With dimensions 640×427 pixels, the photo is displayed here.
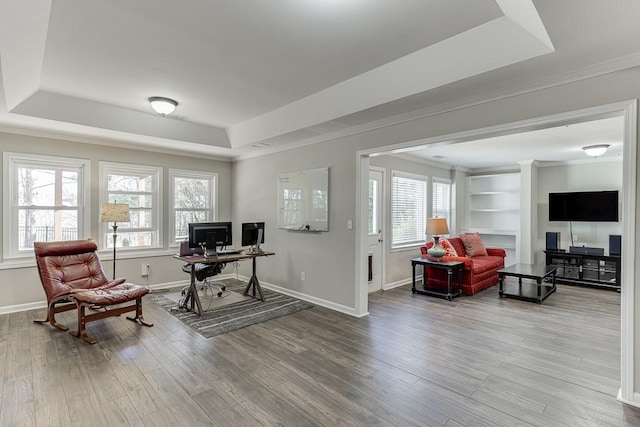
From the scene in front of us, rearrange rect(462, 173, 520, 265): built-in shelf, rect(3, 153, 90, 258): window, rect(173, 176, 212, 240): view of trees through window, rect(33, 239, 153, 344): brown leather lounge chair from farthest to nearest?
1. rect(462, 173, 520, 265): built-in shelf
2. rect(173, 176, 212, 240): view of trees through window
3. rect(3, 153, 90, 258): window
4. rect(33, 239, 153, 344): brown leather lounge chair

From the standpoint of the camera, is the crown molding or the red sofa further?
the red sofa

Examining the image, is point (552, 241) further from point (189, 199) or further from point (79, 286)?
point (79, 286)

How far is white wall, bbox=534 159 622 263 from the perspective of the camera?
625 centimetres

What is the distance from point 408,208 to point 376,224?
1.02m

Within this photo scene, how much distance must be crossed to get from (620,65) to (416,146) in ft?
5.45

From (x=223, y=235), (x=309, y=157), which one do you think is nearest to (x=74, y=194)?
(x=223, y=235)

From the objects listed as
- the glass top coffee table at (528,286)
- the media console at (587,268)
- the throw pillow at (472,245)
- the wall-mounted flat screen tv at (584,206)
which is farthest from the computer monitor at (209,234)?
the wall-mounted flat screen tv at (584,206)

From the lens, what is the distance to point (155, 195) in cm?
545

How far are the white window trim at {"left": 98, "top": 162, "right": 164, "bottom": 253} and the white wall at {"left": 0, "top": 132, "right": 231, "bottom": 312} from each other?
6cm

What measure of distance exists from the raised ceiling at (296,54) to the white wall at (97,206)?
1.19 feet

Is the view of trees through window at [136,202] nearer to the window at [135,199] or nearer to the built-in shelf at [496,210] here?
the window at [135,199]

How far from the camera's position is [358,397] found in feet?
7.66

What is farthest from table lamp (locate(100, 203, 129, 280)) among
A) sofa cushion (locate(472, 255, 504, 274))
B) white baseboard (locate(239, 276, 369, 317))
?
sofa cushion (locate(472, 255, 504, 274))

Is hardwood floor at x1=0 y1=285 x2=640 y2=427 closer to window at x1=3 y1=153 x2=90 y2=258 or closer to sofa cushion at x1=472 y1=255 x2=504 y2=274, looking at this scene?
window at x1=3 y1=153 x2=90 y2=258
